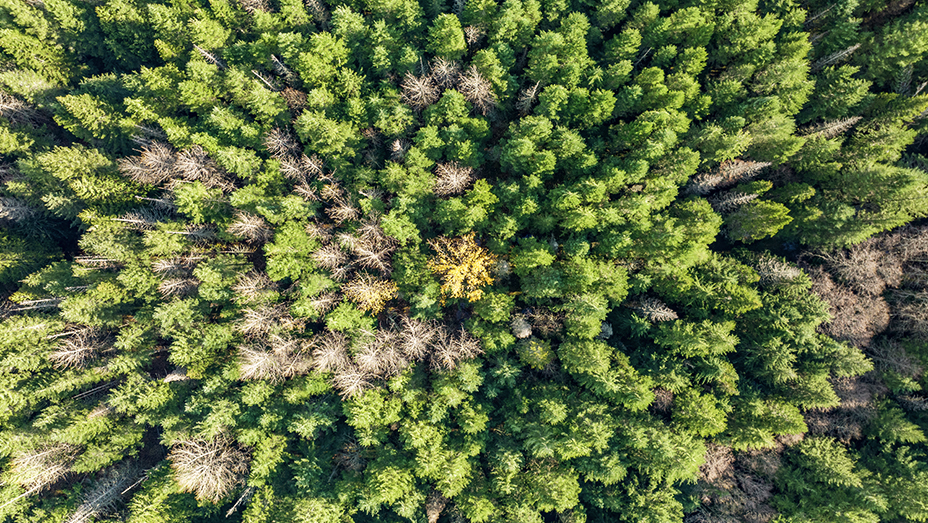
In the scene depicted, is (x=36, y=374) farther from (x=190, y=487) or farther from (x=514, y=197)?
(x=514, y=197)

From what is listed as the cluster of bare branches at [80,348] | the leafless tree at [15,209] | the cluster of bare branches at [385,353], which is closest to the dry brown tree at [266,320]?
the cluster of bare branches at [385,353]

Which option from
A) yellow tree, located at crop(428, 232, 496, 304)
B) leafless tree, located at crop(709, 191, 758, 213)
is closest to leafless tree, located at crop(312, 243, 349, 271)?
yellow tree, located at crop(428, 232, 496, 304)

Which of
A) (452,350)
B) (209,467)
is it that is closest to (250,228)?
(209,467)

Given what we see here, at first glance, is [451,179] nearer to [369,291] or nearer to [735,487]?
[369,291]

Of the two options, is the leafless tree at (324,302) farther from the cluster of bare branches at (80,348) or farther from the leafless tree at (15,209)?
the leafless tree at (15,209)

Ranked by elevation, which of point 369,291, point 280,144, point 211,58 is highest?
point 211,58

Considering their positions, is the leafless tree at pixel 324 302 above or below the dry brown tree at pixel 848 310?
above

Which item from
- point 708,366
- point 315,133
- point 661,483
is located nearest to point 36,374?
point 315,133

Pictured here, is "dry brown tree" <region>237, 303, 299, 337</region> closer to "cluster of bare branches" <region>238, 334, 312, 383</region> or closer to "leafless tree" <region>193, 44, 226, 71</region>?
"cluster of bare branches" <region>238, 334, 312, 383</region>
